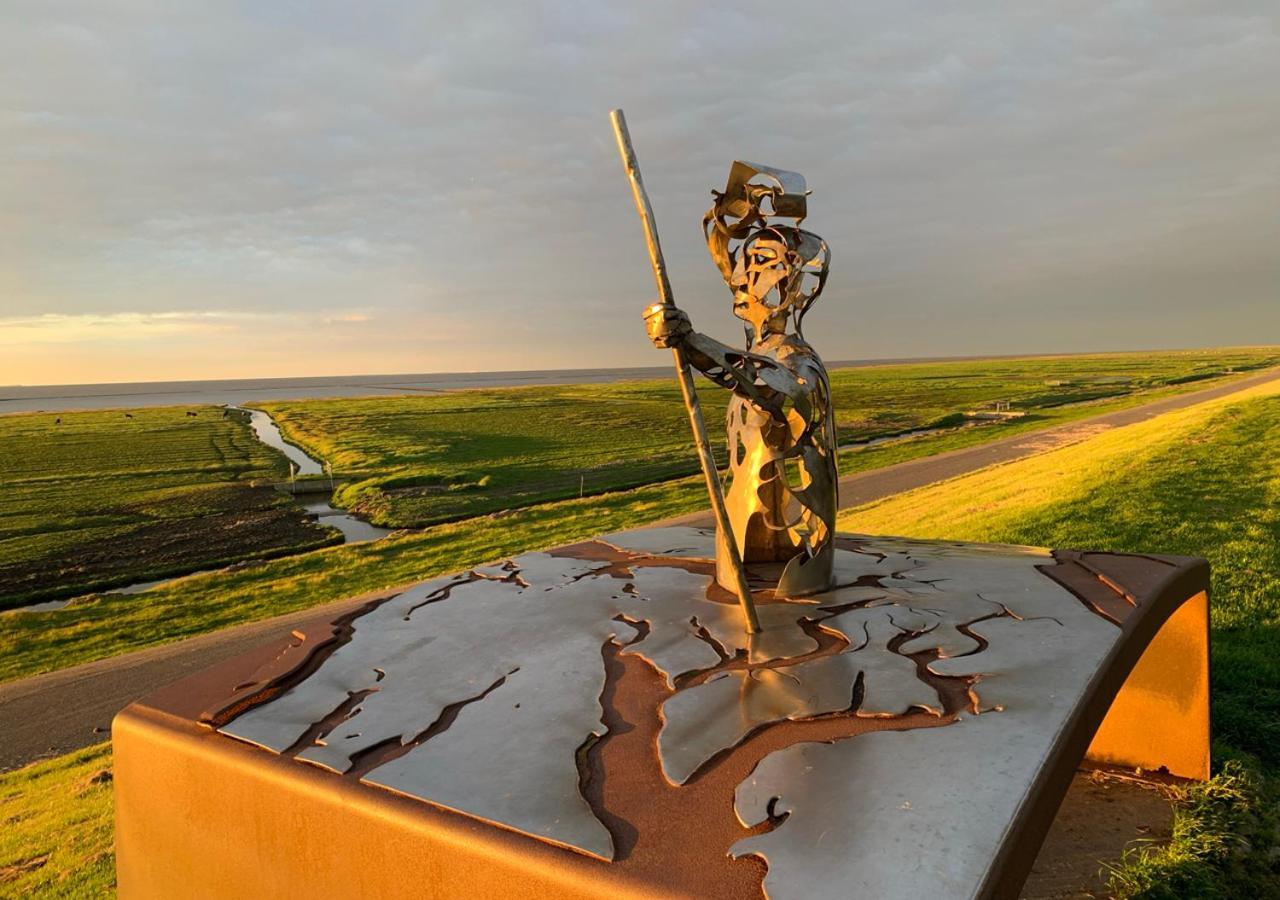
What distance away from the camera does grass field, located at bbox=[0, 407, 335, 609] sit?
23125 mm

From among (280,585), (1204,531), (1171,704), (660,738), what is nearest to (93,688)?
(280,585)

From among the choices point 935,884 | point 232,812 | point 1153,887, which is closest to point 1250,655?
point 1153,887

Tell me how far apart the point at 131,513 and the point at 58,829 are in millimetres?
28326

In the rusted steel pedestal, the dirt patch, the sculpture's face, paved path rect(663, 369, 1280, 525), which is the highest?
the sculpture's face

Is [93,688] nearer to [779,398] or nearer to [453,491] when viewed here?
[779,398]

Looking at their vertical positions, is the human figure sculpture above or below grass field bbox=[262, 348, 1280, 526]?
above

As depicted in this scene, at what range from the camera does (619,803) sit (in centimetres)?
347

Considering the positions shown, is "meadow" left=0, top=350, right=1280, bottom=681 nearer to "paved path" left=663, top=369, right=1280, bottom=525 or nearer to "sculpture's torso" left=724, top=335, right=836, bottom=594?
"paved path" left=663, top=369, right=1280, bottom=525

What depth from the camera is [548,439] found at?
52.2m

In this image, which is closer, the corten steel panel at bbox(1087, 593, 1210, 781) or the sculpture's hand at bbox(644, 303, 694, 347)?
the sculpture's hand at bbox(644, 303, 694, 347)

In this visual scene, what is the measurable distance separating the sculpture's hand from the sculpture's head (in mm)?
1770

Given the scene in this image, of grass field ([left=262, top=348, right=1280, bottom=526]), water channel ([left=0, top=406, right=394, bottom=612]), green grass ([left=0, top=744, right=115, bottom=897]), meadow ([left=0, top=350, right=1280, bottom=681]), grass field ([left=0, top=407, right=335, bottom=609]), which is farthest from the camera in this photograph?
grass field ([left=262, top=348, right=1280, bottom=526])

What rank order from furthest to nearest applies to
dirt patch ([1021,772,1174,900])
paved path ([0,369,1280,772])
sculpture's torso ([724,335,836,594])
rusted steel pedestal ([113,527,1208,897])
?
paved path ([0,369,1280,772])
sculpture's torso ([724,335,836,594])
dirt patch ([1021,772,1174,900])
rusted steel pedestal ([113,527,1208,897])

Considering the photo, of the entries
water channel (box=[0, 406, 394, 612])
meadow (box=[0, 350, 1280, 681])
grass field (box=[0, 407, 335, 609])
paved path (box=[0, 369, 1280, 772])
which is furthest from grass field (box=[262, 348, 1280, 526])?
paved path (box=[0, 369, 1280, 772])
